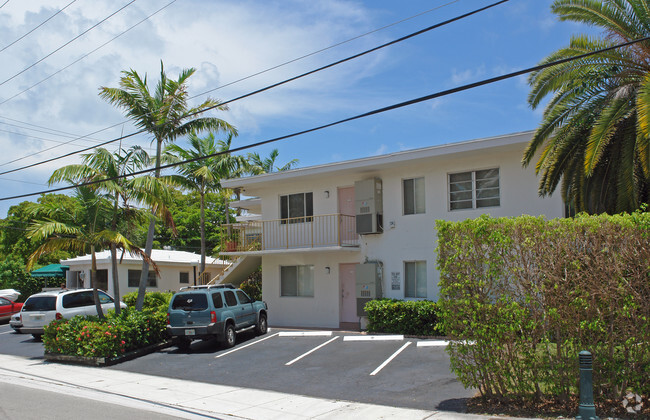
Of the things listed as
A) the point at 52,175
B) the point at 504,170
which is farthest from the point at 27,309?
the point at 504,170

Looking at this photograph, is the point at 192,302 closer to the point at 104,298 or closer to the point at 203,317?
the point at 203,317

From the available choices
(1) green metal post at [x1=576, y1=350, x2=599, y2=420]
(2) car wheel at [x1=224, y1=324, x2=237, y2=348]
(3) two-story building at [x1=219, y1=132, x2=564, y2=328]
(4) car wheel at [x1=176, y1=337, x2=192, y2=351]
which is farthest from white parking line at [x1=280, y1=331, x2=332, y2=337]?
(1) green metal post at [x1=576, y1=350, x2=599, y2=420]

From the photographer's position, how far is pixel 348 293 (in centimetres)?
2097

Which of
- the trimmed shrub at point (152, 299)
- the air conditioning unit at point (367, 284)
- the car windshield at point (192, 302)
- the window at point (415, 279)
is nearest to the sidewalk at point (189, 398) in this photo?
the car windshield at point (192, 302)

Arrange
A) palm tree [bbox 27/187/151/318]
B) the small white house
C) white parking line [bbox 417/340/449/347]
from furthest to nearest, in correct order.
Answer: the small white house, palm tree [bbox 27/187/151/318], white parking line [bbox 417/340/449/347]

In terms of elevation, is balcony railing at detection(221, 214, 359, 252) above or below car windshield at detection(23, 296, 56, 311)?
above

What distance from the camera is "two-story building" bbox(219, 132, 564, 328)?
17.6 m

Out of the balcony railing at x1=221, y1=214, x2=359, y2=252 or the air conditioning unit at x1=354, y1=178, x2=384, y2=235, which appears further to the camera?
the balcony railing at x1=221, y1=214, x2=359, y2=252

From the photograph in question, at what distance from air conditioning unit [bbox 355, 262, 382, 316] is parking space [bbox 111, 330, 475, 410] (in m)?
2.09

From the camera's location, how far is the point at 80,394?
12.0m

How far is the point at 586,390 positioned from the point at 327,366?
719cm

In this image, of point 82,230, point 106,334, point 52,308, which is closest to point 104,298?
point 52,308

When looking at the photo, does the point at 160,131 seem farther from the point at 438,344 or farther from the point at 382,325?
the point at 438,344

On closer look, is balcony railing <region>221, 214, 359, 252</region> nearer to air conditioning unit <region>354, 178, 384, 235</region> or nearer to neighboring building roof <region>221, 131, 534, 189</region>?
air conditioning unit <region>354, 178, 384, 235</region>
